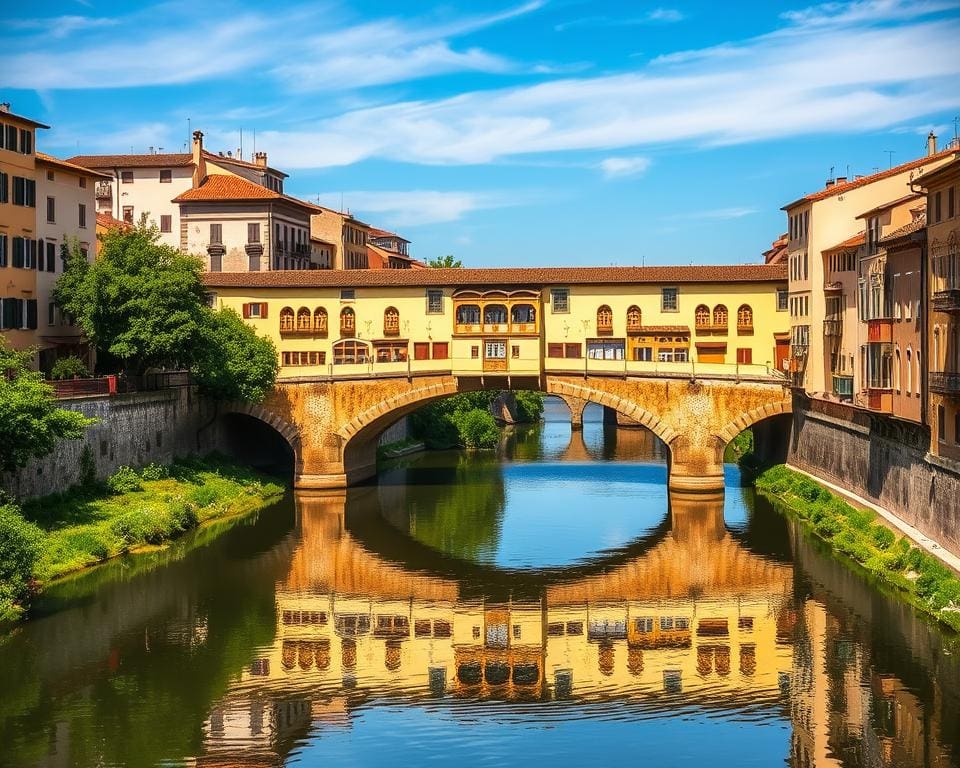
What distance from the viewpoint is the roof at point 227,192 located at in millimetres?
99875

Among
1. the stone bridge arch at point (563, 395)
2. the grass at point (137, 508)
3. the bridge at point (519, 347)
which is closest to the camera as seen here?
the grass at point (137, 508)

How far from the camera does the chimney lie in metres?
105

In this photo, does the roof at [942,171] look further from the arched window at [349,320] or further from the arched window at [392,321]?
the arched window at [349,320]

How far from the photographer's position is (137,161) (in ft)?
347

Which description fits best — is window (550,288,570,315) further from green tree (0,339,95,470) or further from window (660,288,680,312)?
green tree (0,339,95,470)

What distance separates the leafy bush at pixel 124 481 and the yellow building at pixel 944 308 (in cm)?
3444

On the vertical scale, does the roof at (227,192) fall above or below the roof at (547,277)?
above

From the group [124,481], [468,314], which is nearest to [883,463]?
[468,314]

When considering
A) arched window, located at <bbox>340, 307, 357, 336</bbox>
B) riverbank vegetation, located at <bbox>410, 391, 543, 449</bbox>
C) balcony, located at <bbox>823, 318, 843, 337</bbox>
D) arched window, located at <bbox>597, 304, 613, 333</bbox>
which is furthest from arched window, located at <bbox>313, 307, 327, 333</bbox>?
balcony, located at <bbox>823, 318, 843, 337</bbox>

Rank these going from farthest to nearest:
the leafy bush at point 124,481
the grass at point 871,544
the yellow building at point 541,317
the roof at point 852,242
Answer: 1. the yellow building at point 541,317
2. the roof at point 852,242
3. the leafy bush at point 124,481
4. the grass at point 871,544

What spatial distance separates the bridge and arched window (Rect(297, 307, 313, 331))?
0.08 metres

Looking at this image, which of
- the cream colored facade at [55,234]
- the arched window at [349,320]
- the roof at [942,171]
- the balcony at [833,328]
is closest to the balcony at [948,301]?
the roof at [942,171]

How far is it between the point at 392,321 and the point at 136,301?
18.2 m

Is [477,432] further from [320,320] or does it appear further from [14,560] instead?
[14,560]
